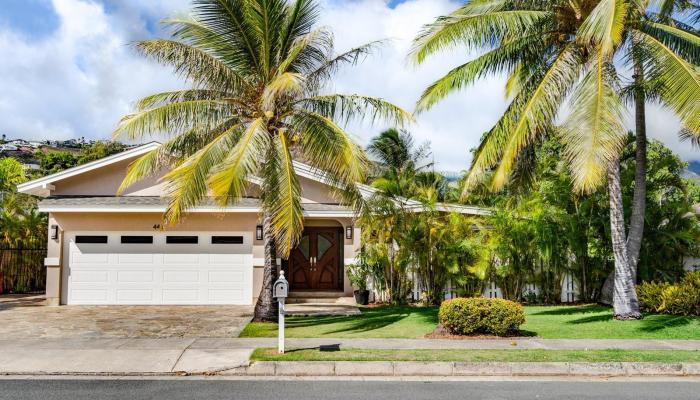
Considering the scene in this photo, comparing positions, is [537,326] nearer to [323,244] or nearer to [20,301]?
[323,244]

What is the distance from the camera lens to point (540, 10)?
13.2 metres

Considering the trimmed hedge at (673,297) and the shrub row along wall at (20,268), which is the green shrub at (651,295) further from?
the shrub row along wall at (20,268)

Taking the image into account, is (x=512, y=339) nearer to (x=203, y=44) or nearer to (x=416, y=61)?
(x=416, y=61)

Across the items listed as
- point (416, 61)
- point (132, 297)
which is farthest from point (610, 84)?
point (132, 297)

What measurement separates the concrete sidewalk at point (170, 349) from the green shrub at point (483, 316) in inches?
14.9

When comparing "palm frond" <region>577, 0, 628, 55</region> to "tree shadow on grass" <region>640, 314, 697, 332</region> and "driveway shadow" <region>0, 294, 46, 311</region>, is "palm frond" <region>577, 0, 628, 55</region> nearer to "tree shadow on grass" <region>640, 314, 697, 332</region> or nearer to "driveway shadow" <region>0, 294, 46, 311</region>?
"tree shadow on grass" <region>640, 314, 697, 332</region>

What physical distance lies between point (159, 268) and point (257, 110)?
6.74m

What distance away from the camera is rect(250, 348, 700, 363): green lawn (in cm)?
878

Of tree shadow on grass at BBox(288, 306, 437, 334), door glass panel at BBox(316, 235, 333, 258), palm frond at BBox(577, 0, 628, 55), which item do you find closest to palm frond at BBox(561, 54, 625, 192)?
palm frond at BBox(577, 0, 628, 55)

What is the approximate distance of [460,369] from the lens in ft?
28.1

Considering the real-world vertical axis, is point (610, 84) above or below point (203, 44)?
below

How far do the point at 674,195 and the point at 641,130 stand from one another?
5.03 meters

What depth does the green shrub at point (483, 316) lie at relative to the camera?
11023mm

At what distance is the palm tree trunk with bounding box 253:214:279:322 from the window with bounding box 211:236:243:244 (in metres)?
4.18
